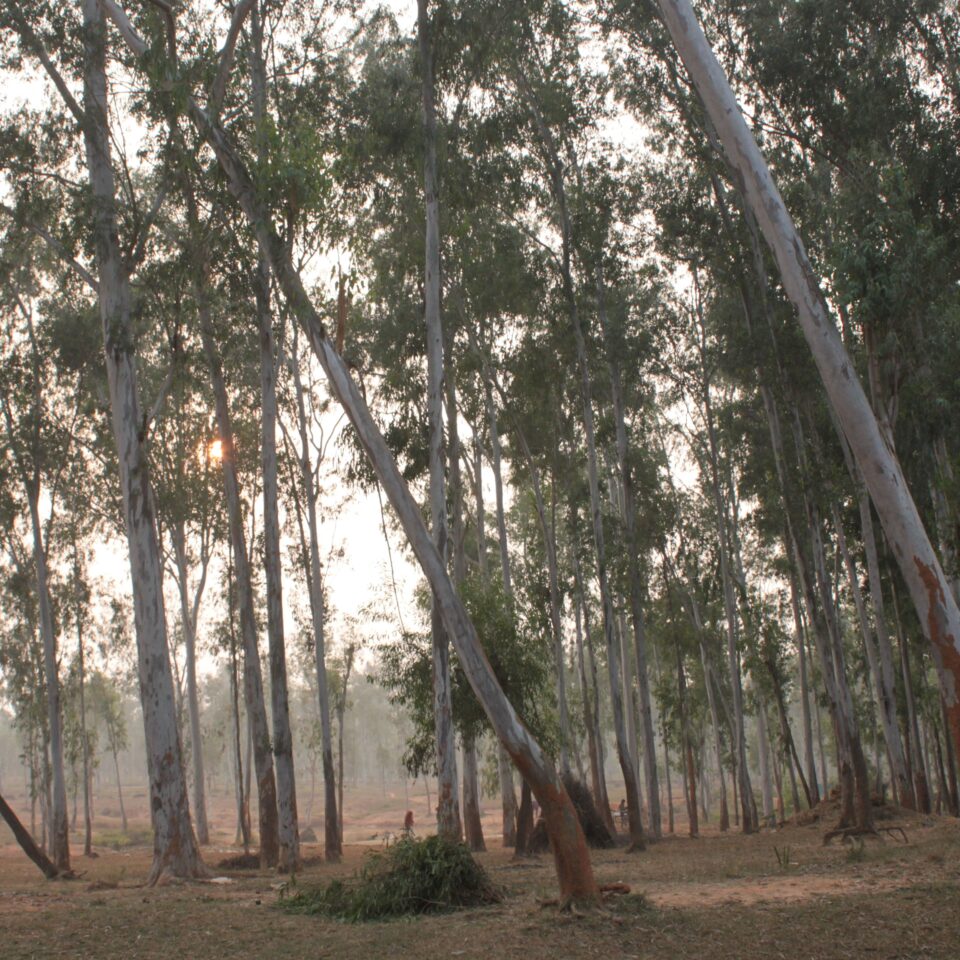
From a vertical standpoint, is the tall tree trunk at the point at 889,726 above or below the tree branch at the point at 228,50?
below

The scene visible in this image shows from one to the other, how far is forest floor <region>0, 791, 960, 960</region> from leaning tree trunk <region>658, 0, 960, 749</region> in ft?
5.27

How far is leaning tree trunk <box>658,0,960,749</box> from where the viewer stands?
7281 mm

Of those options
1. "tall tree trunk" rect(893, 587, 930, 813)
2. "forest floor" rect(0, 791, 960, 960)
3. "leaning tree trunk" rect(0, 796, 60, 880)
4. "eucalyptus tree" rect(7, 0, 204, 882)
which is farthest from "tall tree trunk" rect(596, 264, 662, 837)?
"leaning tree trunk" rect(0, 796, 60, 880)

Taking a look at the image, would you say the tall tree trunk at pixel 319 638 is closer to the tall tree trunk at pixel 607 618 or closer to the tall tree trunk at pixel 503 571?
the tall tree trunk at pixel 503 571

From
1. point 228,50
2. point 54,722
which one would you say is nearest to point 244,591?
point 54,722

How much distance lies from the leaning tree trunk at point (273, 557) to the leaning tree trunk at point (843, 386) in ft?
26.6

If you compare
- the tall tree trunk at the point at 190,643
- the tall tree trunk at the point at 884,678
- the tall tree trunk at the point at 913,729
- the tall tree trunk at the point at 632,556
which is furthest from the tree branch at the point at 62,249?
the tall tree trunk at the point at 913,729

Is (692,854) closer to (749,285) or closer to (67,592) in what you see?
(749,285)

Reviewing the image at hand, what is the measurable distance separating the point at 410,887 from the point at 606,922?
2071mm

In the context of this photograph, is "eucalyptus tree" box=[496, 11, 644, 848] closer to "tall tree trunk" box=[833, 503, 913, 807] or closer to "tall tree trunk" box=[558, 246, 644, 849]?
"tall tree trunk" box=[558, 246, 644, 849]

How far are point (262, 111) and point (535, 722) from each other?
429 inches

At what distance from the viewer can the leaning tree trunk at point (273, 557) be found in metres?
15.1

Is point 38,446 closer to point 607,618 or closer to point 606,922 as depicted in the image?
point 607,618

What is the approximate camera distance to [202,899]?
33.7ft
